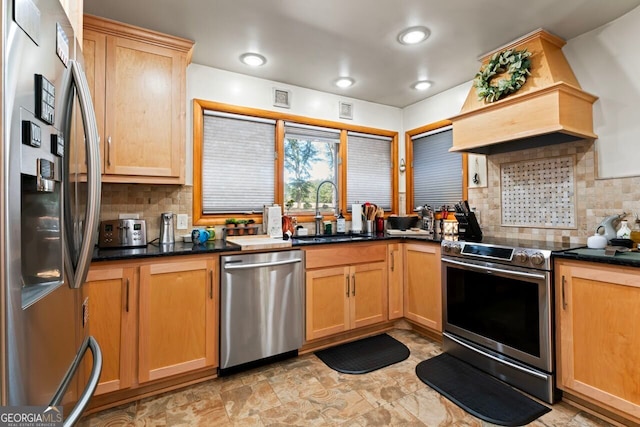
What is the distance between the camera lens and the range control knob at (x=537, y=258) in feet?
6.49

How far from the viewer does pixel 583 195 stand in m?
2.33

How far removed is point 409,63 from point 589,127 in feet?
4.72

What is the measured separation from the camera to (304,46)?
8.18 feet

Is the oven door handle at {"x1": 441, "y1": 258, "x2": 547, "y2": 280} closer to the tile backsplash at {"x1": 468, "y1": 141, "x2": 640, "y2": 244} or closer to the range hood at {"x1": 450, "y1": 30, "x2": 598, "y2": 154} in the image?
the tile backsplash at {"x1": 468, "y1": 141, "x2": 640, "y2": 244}

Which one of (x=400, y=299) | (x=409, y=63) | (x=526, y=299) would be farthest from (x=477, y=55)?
(x=400, y=299)

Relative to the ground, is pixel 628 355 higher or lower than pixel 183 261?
lower

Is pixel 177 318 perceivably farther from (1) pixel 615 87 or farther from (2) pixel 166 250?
(1) pixel 615 87

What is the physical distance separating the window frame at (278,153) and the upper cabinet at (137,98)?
380mm

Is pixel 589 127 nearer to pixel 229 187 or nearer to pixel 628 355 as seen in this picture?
pixel 628 355

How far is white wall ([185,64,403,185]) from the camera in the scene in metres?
2.75

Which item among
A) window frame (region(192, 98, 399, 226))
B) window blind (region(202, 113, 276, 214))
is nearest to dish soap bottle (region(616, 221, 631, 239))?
window frame (region(192, 98, 399, 226))

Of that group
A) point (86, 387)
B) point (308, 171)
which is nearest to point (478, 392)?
point (86, 387)

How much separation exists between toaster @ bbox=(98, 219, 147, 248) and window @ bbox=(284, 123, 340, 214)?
4.46 ft
